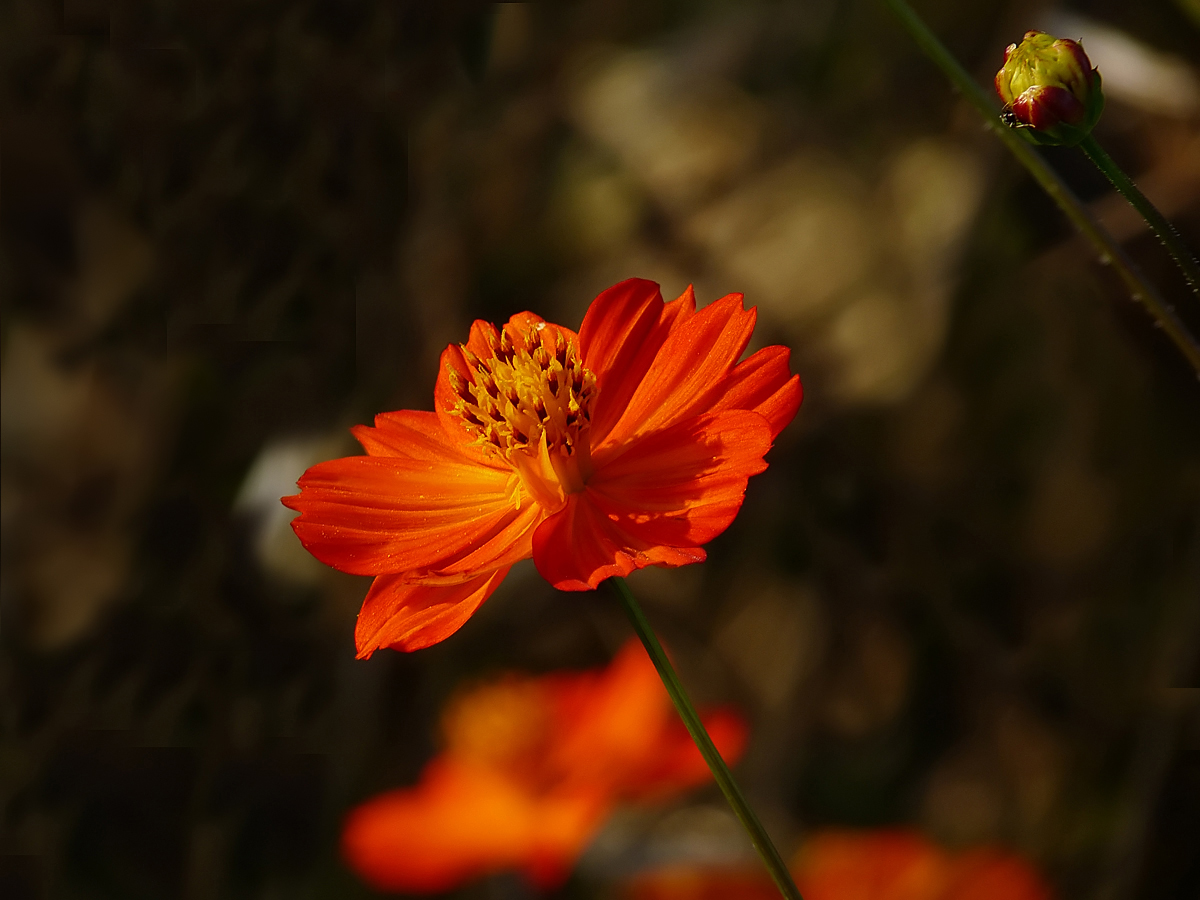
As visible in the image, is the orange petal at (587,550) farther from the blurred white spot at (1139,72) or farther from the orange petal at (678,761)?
the blurred white spot at (1139,72)

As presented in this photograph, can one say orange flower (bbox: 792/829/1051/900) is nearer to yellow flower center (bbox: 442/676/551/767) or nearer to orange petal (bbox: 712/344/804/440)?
yellow flower center (bbox: 442/676/551/767)

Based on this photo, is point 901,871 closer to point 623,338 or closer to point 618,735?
point 618,735

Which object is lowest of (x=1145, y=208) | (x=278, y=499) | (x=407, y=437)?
(x=1145, y=208)

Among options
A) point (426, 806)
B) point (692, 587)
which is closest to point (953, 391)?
point (692, 587)

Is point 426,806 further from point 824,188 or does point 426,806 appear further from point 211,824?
point 824,188

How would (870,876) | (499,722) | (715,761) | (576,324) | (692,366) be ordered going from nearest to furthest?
(715,761) → (692,366) → (870,876) → (499,722) → (576,324)

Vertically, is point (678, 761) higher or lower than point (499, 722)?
lower


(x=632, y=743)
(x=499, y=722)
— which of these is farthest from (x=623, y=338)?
(x=499, y=722)
